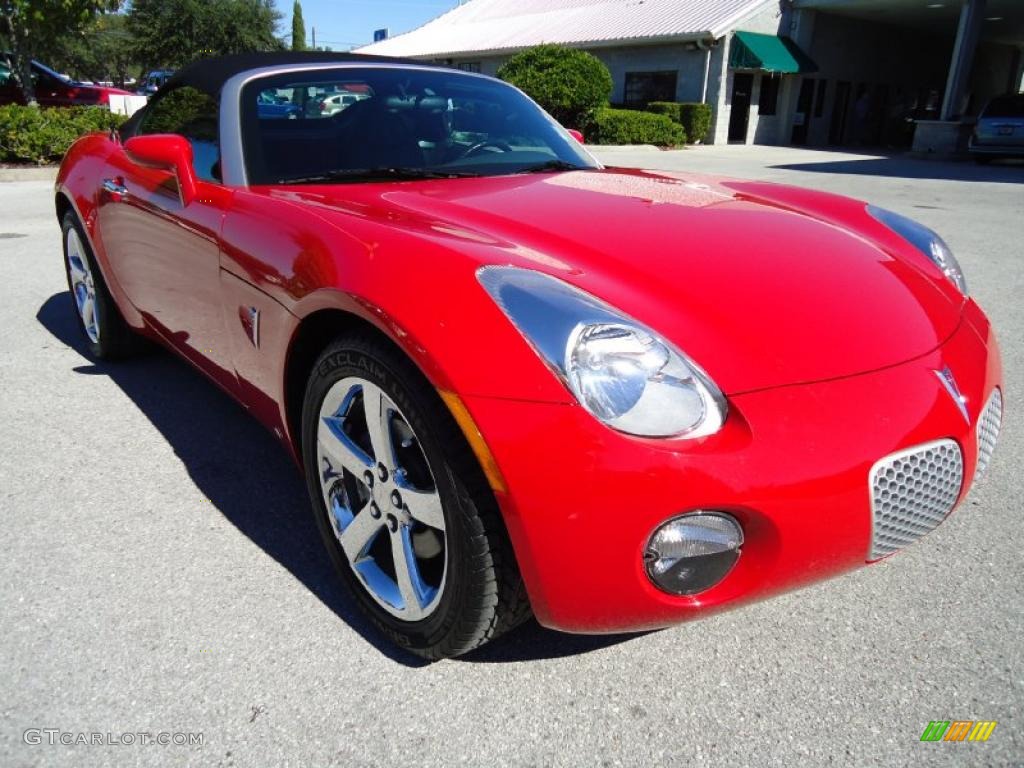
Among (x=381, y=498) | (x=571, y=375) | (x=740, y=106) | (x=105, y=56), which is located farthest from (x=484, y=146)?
(x=105, y=56)

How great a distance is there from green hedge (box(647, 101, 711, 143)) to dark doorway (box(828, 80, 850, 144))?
6792 mm

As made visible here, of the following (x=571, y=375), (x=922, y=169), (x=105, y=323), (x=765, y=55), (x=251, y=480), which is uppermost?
(x=765, y=55)

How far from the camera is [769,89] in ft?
82.9

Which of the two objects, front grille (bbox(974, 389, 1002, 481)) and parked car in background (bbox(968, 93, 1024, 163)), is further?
parked car in background (bbox(968, 93, 1024, 163))

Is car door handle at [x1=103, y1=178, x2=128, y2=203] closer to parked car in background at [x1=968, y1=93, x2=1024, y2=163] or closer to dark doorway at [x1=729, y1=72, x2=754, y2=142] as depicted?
parked car in background at [x1=968, y1=93, x2=1024, y2=163]

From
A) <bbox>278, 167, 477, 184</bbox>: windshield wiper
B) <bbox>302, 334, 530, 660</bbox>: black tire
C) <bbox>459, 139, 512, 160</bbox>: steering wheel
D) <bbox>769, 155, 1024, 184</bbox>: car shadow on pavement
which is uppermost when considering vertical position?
<bbox>459, 139, 512, 160</bbox>: steering wheel

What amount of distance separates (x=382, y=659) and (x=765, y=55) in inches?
986

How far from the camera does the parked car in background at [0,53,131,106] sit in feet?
45.2

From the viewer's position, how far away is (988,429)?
1.81m

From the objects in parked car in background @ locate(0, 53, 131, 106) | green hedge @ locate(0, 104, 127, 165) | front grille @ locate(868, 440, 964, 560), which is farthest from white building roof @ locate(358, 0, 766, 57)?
front grille @ locate(868, 440, 964, 560)

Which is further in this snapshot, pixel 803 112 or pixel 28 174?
pixel 803 112

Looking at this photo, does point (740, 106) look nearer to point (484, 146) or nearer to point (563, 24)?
point (563, 24)

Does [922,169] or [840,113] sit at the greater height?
[840,113]

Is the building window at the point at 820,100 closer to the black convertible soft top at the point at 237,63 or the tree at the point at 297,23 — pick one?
the black convertible soft top at the point at 237,63
